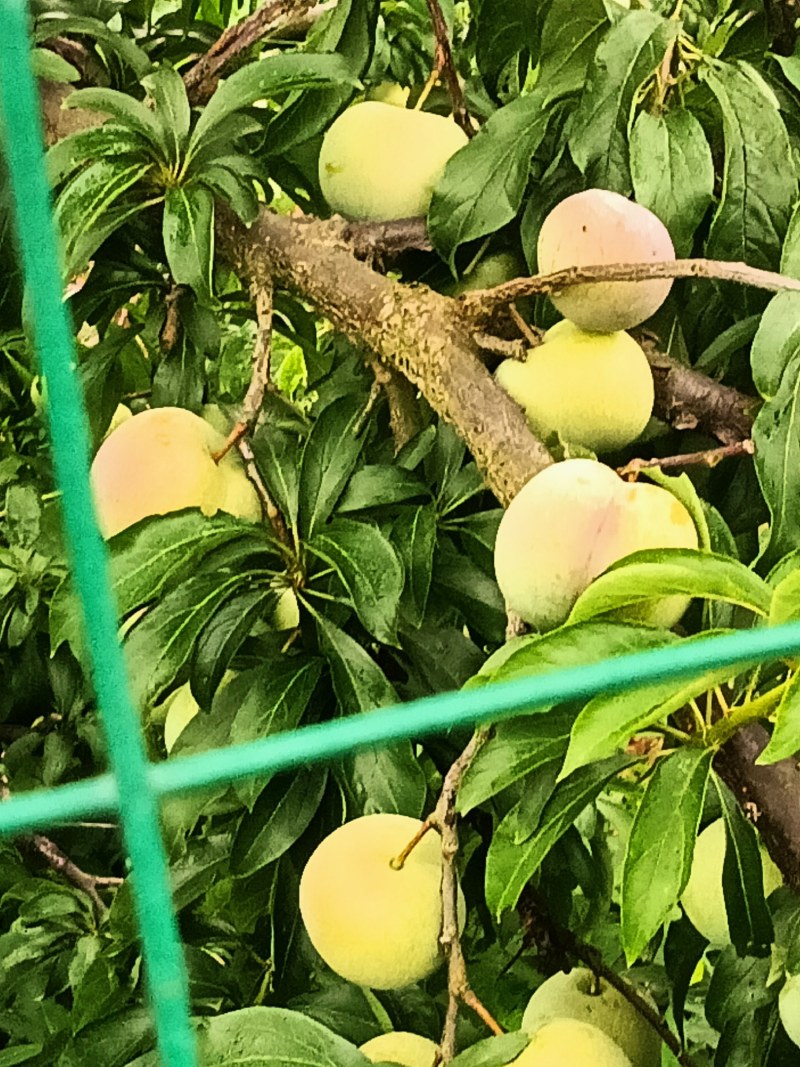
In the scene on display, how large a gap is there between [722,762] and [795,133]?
0.47 metres

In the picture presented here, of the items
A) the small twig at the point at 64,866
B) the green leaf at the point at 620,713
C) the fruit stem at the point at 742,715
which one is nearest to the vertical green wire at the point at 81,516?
the green leaf at the point at 620,713

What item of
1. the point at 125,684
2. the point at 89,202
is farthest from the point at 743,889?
the point at 89,202

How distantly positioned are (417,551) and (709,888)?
0.23m

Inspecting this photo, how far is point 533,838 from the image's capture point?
0.45 metres

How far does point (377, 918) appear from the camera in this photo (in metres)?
0.52

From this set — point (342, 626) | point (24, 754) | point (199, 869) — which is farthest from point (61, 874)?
point (342, 626)

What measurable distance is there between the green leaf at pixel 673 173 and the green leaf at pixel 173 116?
26cm

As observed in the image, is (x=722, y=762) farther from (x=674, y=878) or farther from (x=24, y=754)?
(x=24, y=754)

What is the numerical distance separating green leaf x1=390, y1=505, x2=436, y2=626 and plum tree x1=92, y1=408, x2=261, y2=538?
93 mm

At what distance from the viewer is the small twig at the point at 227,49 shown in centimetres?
75

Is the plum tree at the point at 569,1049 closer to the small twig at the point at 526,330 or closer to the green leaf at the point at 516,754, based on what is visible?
the green leaf at the point at 516,754

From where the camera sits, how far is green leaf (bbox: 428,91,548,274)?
67 cm

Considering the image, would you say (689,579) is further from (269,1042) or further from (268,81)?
(268,81)

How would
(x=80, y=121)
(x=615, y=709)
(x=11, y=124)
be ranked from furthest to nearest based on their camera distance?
(x=80, y=121)
(x=615, y=709)
(x=11, y=124)
